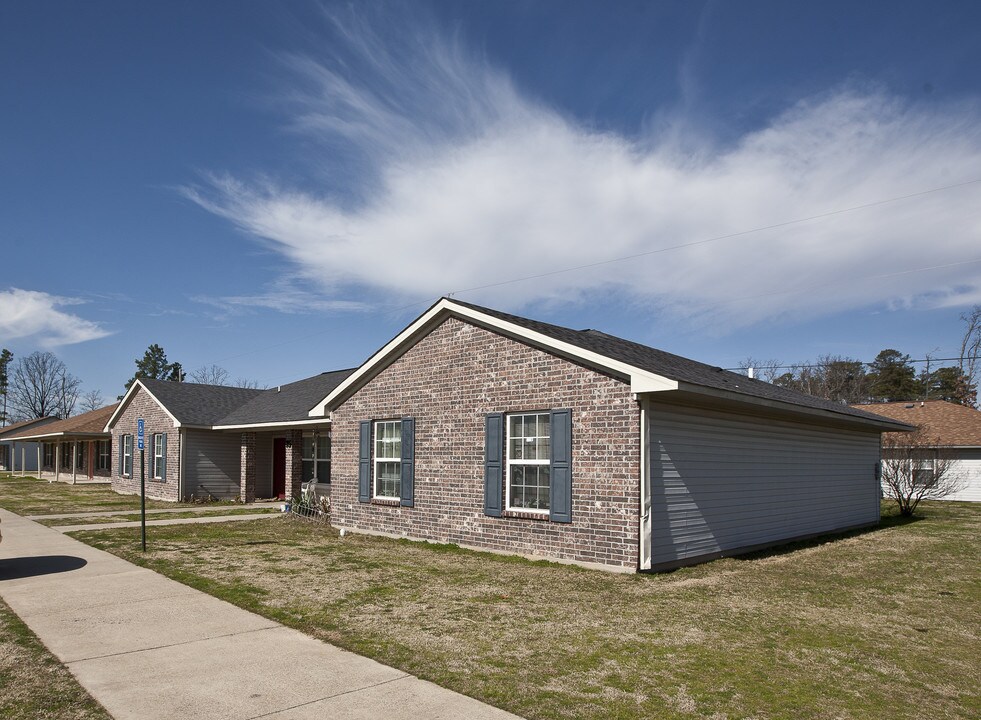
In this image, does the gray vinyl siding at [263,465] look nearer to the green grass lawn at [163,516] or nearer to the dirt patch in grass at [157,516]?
the green grass lawn at [163,516]

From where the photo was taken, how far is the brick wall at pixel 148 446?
25031mm

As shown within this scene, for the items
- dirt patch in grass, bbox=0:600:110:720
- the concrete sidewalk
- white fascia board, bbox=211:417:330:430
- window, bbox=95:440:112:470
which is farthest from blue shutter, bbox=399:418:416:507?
window, bbox=95:440:112:470

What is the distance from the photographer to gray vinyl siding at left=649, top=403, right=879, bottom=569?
10.9m

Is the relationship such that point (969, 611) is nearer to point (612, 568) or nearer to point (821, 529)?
point (612, 568)

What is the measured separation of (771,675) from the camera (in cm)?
589

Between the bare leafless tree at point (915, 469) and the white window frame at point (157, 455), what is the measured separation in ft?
79.3

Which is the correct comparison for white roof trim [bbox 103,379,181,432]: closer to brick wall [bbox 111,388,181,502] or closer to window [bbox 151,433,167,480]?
brick wall [bbox 111,388,181,502]

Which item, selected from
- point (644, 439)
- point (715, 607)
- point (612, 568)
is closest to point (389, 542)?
point (612, 568)

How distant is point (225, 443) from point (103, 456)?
49.6 feet

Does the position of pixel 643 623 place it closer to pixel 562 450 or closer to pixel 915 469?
pixel 562 450

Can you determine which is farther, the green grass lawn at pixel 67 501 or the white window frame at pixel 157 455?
the white window frame at pixel 157 455

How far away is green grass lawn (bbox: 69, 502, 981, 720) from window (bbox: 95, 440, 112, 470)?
84.6 feet

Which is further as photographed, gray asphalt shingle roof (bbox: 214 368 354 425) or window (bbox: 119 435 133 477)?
window (bbox: 119 435 133 477)

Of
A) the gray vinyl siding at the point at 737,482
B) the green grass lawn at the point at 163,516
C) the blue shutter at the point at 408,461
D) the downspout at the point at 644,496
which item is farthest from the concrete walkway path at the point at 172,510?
the downspout at the point at 644,496
